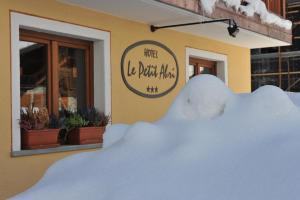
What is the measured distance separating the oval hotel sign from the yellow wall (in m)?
0.09

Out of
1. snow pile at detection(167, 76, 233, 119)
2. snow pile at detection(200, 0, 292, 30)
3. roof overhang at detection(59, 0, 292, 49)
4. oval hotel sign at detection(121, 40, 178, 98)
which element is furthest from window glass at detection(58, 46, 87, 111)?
snow pile at detection(167, 76, 233, 119)

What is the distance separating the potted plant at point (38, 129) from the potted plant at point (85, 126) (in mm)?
277

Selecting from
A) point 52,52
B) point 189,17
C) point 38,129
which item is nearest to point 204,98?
point 38,129

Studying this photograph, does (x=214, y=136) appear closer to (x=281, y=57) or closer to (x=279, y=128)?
(x=279, y=128)

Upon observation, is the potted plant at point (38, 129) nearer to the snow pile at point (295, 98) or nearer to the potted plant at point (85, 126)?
the potted plant at point (85, 126)

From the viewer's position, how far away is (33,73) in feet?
17.8

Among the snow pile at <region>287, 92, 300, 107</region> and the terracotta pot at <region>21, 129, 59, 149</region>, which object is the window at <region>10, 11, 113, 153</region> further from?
the snow pile at <region>287, 92, 300, 107</region>

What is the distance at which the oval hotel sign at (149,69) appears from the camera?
6.40m

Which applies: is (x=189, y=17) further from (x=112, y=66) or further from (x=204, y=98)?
(x=204, y=98)

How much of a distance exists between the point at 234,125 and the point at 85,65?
471cm

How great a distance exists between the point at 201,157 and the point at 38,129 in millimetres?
3787

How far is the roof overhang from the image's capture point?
220 inches

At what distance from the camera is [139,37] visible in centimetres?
660

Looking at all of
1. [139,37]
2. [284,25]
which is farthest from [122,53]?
[284,25]
